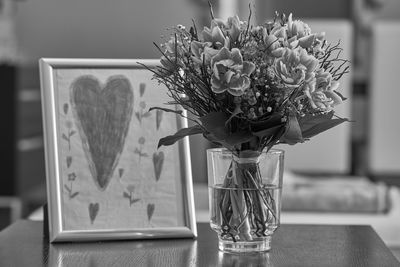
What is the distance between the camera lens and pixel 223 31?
4.81 feet

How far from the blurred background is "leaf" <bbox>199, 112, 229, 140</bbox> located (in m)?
3.35

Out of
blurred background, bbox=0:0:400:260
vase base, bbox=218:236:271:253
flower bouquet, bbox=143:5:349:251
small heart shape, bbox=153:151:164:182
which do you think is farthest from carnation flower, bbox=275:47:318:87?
blurred background, bbox=0:0:400:260

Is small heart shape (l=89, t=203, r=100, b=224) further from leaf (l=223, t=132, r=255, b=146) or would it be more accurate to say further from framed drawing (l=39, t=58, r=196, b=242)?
leaf (l=223, t=132, r=255, b=146)

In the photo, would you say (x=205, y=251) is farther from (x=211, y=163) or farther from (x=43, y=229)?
(x=43, y=229)

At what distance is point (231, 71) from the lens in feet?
4.59

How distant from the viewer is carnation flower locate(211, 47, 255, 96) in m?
1.41

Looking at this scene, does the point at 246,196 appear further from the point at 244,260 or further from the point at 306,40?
the point at 306,40

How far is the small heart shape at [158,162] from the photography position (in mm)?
1739

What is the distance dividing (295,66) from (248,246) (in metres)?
0.36

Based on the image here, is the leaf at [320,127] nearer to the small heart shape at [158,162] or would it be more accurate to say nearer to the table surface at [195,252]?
the table surface at [195,252]

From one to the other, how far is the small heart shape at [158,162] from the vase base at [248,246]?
25 centimetres

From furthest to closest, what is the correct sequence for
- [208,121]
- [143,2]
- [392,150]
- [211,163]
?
1. [143,2]
2. [392,150]
3. [211,163]
4. [208,121]

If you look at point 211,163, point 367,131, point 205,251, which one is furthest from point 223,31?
point 367,131

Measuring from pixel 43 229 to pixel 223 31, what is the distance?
0.60 meters
